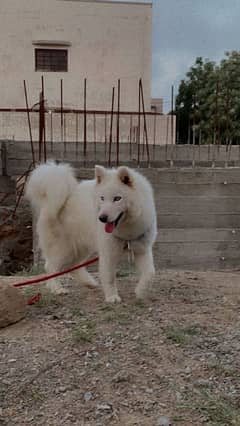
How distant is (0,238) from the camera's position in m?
8.60

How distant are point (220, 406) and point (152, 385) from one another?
1.26ft

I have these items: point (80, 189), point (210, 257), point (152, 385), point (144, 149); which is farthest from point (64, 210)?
point (144, 149)

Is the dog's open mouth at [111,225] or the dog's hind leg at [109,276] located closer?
the dog's open mouth at [111,225]

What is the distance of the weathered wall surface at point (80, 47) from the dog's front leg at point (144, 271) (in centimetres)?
1457

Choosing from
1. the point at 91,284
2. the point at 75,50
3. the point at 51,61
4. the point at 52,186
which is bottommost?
the point at 91,284

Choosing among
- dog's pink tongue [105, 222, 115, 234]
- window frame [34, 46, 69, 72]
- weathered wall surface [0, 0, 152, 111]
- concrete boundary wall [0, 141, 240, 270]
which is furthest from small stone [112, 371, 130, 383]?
window frame [34, 46, 69, 72]

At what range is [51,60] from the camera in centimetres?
1834

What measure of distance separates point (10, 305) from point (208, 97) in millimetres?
20001

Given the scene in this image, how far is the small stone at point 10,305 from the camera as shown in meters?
3.43

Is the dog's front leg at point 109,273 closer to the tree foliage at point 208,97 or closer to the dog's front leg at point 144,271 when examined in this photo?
the dog's front leg at point 144,271

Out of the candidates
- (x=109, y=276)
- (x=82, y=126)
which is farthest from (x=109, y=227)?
(x=82, y=126)

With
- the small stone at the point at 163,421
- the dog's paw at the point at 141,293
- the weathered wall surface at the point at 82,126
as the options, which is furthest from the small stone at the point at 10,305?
the weathered wall surface at the point at 82,126

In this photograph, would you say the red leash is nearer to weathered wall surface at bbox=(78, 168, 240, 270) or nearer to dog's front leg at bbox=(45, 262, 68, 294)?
dog's front leg at bbox=(45, 262, 68, 294)

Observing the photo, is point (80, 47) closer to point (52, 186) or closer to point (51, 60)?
point (51, 60)
